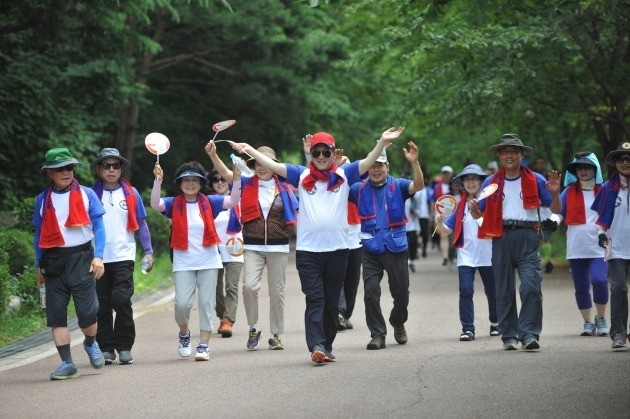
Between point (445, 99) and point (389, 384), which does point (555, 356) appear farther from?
point (445, 99)

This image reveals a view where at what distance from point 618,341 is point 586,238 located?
2025 millimetres

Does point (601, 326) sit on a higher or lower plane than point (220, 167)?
lower

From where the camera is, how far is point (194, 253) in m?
11.3

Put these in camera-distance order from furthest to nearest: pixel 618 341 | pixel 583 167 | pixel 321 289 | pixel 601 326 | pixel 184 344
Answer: pixel 583 167 < pixel 601 326 < pixel 184 344 < pixel 618 341 < pixel 321 289

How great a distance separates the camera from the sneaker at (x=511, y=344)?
1121cm

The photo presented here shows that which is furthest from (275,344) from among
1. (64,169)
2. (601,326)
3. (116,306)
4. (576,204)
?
(576,204)

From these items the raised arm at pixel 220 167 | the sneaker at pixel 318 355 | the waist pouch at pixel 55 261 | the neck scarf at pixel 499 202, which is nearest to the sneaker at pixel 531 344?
the neck scarf at pixel 499 202

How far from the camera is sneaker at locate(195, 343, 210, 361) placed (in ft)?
35.9

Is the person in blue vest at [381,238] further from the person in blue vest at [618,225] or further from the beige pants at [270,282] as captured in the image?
the person in blue vest at [618,225]

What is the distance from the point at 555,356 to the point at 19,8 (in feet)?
37.7

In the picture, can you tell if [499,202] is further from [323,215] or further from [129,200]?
[129,200]

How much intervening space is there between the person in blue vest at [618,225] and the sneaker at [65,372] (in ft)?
16.1

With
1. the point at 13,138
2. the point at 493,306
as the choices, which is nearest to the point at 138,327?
the point at 493,306

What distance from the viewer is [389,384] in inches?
358
